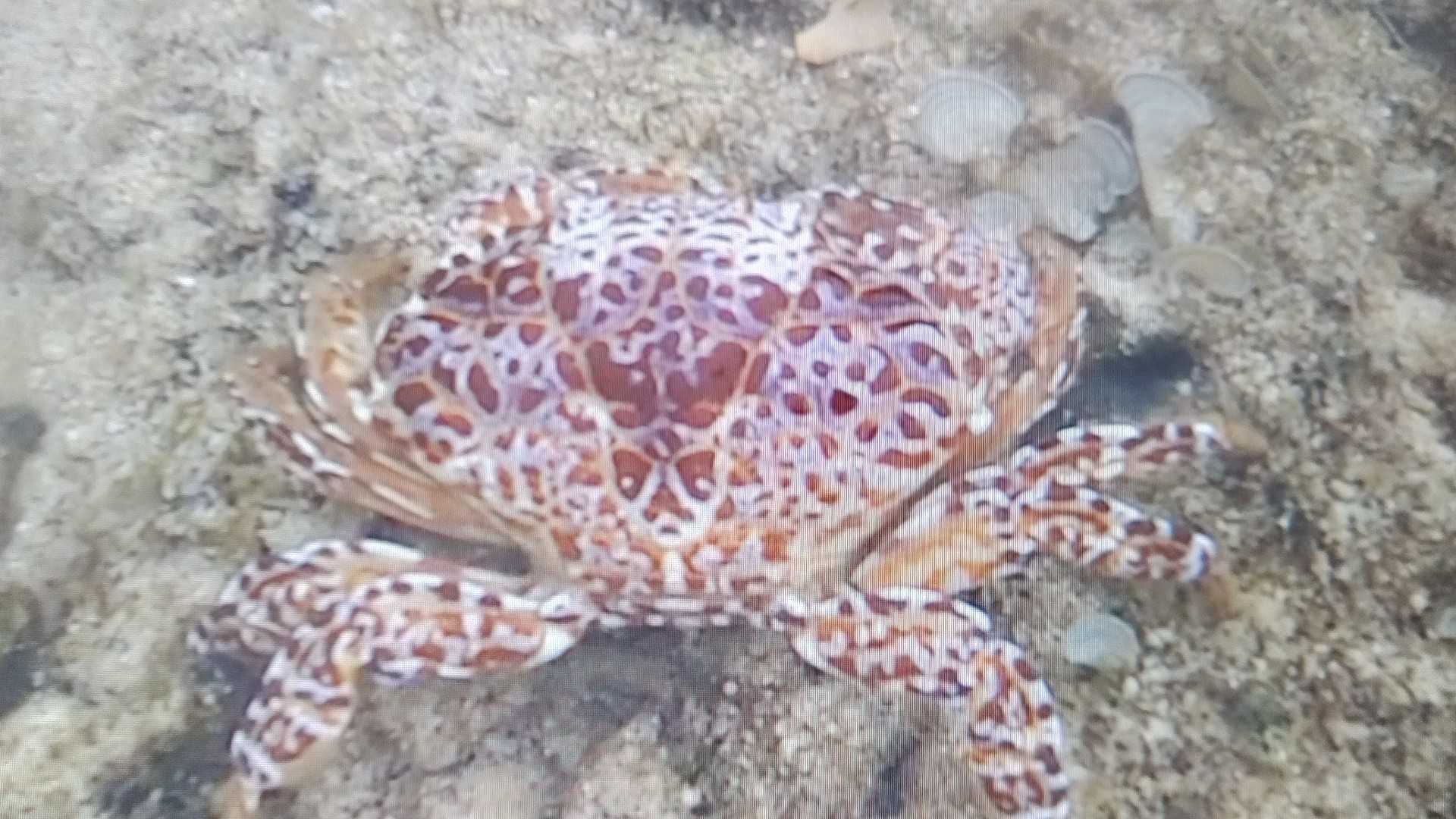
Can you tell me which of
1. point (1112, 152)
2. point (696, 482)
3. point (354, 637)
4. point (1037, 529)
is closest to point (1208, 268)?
point (1112, 152)

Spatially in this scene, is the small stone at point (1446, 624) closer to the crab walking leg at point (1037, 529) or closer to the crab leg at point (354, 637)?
the crab walking leg at point (1037, 529)

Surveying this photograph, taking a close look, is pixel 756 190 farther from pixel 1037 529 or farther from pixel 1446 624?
pixel 1446 624

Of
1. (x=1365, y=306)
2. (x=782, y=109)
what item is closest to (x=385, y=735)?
(x=782, y=109)

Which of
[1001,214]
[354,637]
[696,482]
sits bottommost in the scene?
[354,637]

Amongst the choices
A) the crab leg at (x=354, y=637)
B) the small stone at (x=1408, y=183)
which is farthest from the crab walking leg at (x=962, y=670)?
the small stone at (x=1408, y=183)

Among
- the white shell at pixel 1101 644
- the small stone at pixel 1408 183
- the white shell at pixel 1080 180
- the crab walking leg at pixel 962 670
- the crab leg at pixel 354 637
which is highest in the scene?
the small stone at pixel 1408 183

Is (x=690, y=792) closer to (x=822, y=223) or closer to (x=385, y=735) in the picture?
(x=385, y=735)

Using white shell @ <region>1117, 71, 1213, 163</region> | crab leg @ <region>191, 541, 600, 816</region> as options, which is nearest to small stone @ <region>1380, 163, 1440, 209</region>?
white shell @ <region>1117, 71, 1213, 163</region>
